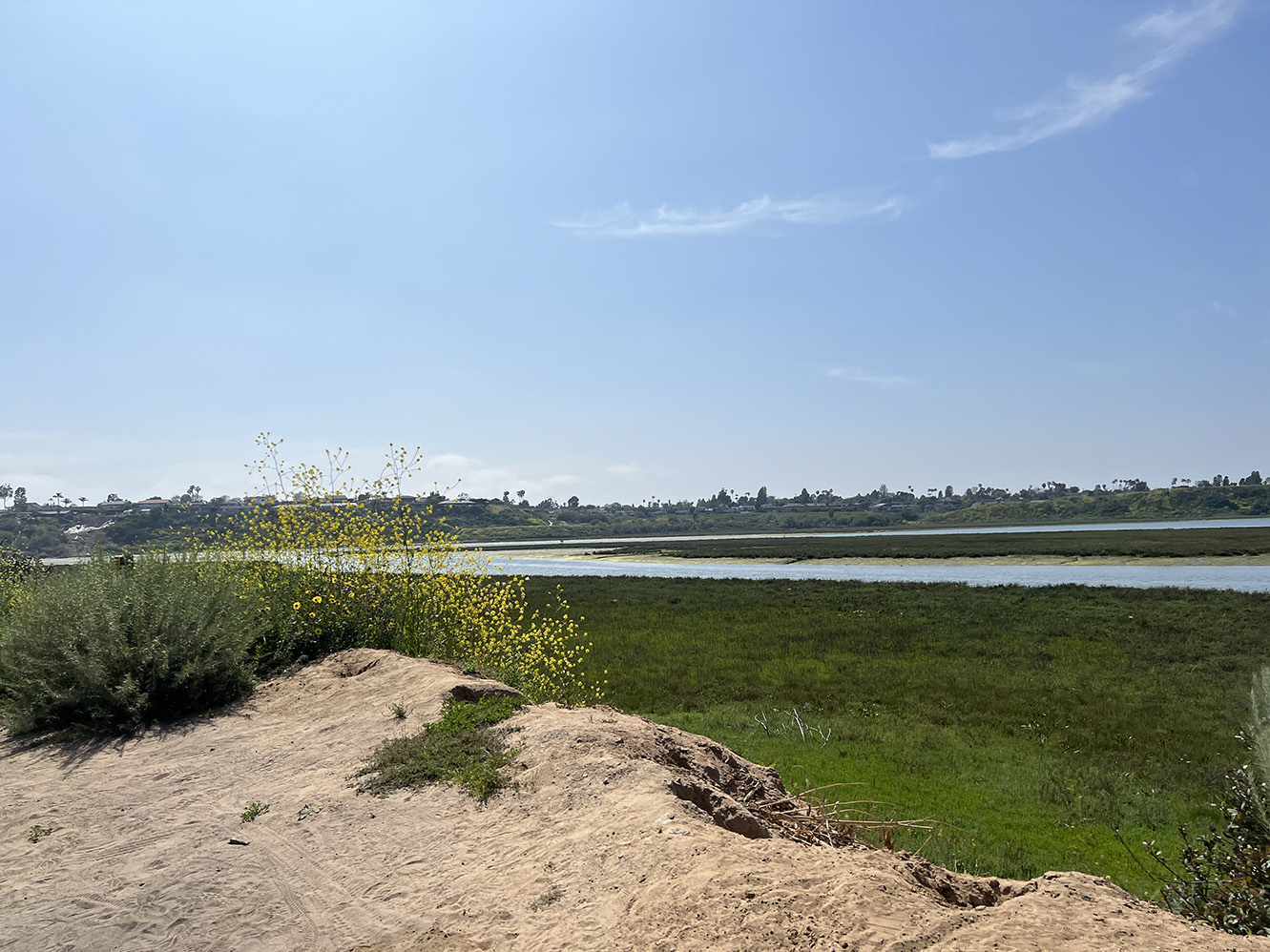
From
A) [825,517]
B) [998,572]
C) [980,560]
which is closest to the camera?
[998,572]

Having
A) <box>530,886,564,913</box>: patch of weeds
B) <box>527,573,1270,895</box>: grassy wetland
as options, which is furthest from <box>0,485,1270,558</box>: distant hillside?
<box>530,886,564,913</box>: patch of weeds

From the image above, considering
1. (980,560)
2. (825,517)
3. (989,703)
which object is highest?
(825,517)

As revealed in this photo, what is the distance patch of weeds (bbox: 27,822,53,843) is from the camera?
530 centimetres

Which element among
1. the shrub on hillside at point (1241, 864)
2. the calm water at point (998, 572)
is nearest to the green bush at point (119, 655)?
the shrub on hillside at point (1241, 864)

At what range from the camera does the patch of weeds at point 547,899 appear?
391 cm

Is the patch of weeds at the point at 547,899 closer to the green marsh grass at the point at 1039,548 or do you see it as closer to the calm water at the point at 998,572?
the calm water at the point at 998,572

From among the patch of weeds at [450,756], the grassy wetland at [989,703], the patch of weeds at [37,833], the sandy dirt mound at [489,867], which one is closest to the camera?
Result: the sandy dirt mound at [489,867]

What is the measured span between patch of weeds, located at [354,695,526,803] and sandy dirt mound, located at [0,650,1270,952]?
0.16m

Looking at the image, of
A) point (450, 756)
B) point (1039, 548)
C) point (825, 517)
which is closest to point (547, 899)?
point (450, 756)

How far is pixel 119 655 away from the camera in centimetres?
783

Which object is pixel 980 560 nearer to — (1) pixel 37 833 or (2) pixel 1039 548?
(2) pixel 1039 548

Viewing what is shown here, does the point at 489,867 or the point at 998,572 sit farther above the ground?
the point at 489,867

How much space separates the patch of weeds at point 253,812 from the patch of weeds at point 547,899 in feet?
8.92

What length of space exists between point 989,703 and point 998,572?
38.0 metres
